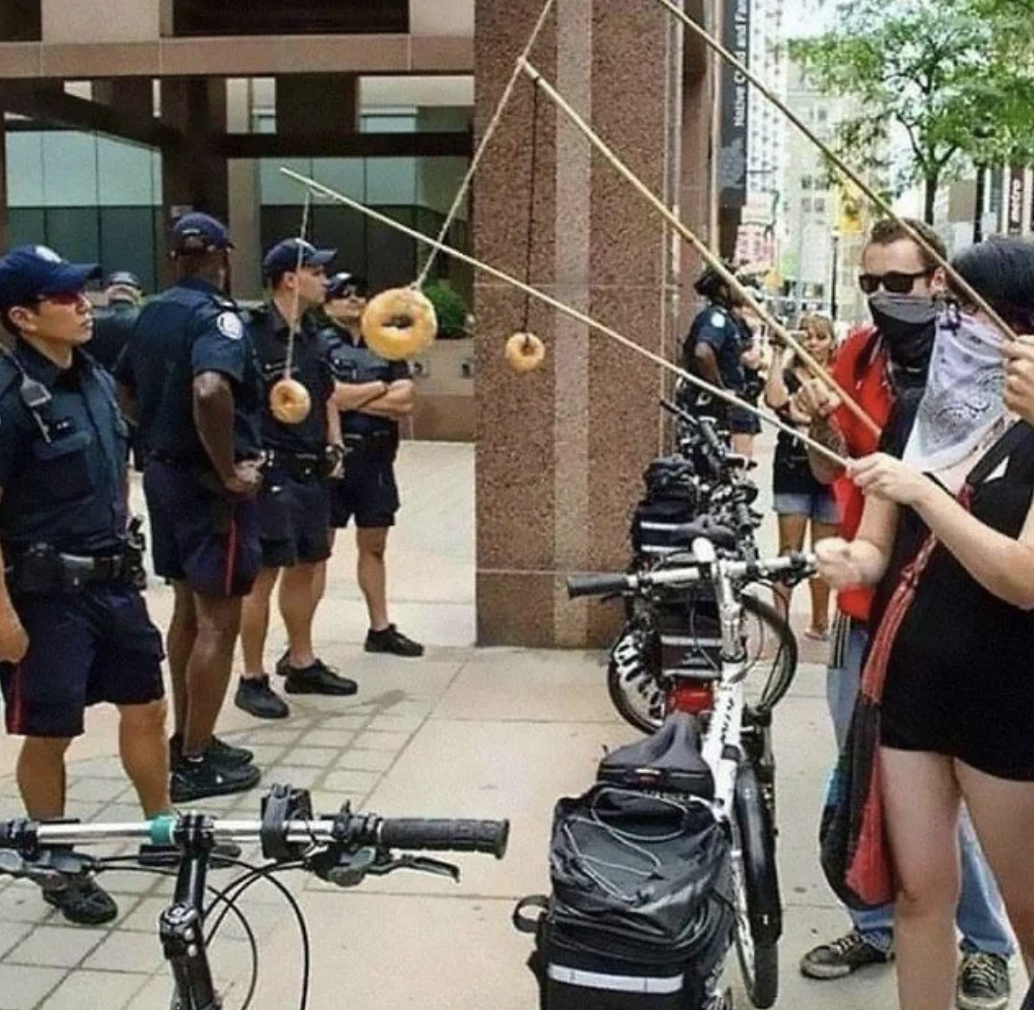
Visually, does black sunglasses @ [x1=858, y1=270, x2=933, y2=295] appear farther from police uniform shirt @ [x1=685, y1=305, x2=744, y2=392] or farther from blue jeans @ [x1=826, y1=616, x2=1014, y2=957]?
police uniform shirt @ [x1=685, y1=305, x2=744, y2=392]

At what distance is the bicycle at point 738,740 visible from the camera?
3.47 m

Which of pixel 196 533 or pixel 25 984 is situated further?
pixel 196 533

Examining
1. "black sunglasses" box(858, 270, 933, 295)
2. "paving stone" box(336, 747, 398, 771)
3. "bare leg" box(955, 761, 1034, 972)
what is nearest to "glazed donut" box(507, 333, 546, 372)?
"paving stone" box(336, 747, 398, 771)

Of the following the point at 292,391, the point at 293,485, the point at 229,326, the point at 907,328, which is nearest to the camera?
the point at 907,328

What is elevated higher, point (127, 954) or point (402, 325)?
point (402, 325)

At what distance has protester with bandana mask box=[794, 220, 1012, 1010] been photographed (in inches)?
132

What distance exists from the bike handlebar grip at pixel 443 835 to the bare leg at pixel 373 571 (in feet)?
17.3

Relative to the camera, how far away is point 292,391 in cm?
562

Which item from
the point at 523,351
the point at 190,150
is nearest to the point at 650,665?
the point at 523,351

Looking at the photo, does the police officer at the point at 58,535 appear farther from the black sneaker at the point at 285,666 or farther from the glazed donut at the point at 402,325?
the black sneaker at the point at 285,666

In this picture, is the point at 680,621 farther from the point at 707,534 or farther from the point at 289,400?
the point at 289,400

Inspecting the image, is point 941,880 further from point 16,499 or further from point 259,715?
point 259,715

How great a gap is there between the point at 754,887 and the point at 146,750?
1.86m

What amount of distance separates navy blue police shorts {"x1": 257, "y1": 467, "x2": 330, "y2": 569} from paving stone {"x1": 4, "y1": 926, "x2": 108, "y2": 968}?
2.05 m
